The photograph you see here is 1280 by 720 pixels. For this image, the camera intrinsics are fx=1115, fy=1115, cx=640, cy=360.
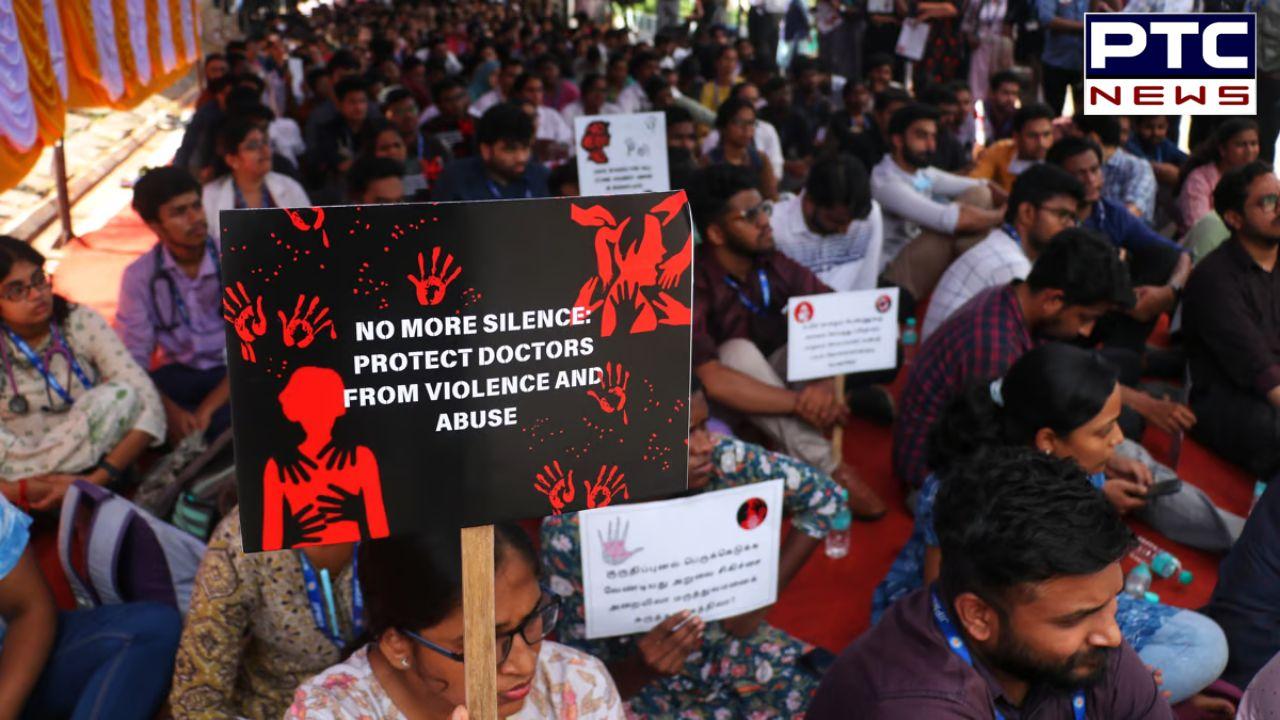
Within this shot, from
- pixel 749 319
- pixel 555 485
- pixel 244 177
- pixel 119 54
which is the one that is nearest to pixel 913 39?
pixel 119 54

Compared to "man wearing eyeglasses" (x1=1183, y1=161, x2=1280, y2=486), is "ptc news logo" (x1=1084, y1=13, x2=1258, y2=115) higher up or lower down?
higher up

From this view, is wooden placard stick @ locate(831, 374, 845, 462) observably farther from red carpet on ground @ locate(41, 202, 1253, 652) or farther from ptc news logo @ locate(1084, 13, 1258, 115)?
ptc news logo @ locate(1084, 13, 1258, 115)

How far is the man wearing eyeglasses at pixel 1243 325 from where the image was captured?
3.97 metres

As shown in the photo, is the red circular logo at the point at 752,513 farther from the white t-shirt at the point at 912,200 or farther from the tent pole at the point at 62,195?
the tent pole at the point at 62,195

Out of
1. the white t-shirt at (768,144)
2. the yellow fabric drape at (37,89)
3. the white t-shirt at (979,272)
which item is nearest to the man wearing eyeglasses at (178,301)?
the yellow fabric drape at (37,89)

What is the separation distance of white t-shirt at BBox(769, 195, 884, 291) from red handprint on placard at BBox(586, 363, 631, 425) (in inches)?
133

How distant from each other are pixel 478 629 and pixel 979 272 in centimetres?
317

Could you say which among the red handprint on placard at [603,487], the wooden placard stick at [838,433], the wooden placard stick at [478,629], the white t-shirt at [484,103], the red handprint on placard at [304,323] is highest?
the red handprint on placard at [304,323]

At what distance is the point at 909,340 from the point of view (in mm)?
5172

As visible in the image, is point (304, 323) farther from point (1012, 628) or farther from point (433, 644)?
point (1012, 628)

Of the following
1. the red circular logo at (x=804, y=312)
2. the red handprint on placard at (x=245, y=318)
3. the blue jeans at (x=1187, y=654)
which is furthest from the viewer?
the red circular logo at (x=804, y=312)

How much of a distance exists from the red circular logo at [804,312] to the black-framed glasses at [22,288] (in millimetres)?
2291

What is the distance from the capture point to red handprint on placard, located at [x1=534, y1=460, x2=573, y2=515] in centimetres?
141

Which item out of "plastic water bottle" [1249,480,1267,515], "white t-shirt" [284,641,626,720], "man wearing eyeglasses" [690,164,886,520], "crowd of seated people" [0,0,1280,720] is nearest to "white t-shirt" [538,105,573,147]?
"crowd of seated people" [0,0,1280,720]
